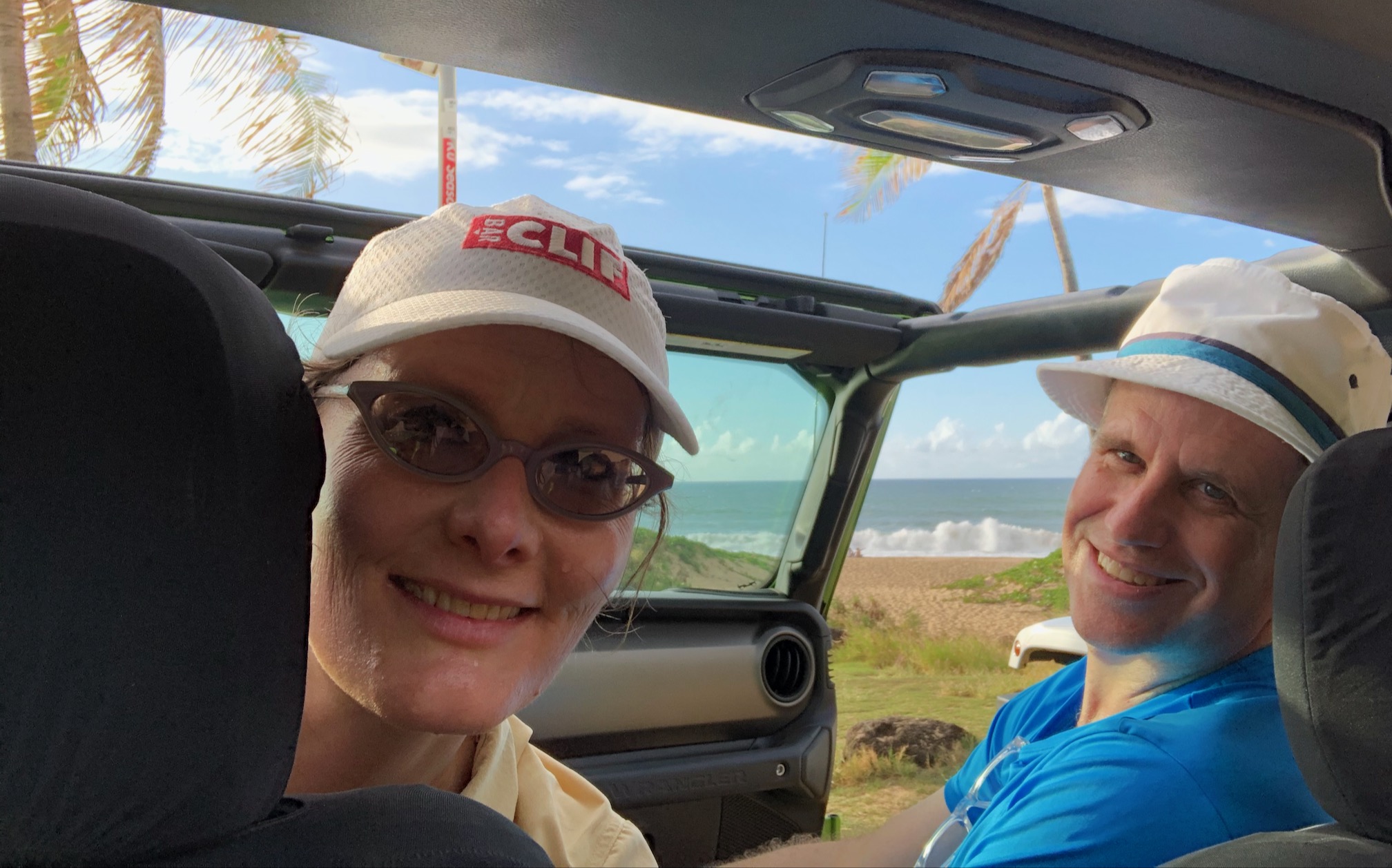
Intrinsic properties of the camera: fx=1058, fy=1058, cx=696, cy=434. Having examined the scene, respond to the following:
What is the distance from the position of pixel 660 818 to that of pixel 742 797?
0.35 m

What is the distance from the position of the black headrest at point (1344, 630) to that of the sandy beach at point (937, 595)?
10.4m

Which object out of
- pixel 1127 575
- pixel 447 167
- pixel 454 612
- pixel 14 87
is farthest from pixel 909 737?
pixel 454 612

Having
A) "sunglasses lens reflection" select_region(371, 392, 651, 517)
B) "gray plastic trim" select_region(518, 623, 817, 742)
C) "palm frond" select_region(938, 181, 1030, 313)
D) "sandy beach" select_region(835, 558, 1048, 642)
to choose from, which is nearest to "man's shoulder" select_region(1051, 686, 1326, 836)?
"sunglasses lens reflection" select_region(371, 392, 651, 517)

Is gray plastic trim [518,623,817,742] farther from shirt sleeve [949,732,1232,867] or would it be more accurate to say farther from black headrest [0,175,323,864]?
black headrest [0,175,323,864]

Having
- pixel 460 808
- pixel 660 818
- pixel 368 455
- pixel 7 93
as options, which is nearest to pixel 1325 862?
pixel 460 808

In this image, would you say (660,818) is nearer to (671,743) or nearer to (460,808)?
(671,743)

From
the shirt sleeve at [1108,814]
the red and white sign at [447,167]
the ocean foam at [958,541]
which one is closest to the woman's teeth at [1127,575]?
the shirt sleeve at [1108,814]

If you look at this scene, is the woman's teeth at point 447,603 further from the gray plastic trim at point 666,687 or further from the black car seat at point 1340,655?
the gray plastic trim at point 666,687

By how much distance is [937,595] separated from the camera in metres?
21.2

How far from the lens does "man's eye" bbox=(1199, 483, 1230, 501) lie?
5.86 feet

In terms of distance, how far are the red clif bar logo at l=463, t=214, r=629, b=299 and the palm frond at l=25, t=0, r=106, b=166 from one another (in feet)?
14.2

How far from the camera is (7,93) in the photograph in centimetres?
469

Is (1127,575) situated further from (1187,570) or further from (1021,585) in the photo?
(1021,585)

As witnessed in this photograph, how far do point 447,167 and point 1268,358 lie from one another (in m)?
2.92
